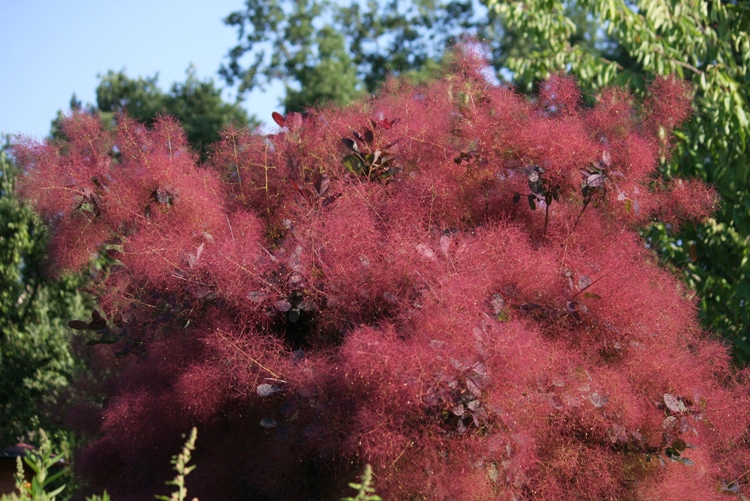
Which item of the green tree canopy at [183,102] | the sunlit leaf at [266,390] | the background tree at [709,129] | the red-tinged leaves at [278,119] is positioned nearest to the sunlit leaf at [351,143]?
the red-tinged leaves at [278,119]

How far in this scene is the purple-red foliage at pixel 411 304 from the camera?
2.82m

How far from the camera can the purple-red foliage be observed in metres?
2.82

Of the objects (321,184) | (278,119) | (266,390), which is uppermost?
(278,119)

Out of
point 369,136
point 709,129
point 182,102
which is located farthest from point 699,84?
point 182,102

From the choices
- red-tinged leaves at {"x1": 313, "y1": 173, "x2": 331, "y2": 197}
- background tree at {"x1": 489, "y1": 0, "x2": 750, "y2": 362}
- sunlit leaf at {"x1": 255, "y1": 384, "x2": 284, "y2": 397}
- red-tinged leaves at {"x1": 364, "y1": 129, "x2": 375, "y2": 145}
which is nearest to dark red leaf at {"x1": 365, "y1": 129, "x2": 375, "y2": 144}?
red-tinged leaves at {"x1": 364, "y1": 129, "x2": 375, "y2": 145}

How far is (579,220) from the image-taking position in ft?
12.3

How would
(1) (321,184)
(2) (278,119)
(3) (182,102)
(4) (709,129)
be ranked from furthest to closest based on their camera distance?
1. (3) (182,102)
2. (4) (709,129)
3. (2) (278,119)
4. (1) (321,184)

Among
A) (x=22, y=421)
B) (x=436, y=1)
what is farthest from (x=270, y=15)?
(x=22, y=421)

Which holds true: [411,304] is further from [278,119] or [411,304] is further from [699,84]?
[699,84]

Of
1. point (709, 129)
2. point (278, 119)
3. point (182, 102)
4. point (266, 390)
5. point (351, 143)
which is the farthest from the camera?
point (182, 102)

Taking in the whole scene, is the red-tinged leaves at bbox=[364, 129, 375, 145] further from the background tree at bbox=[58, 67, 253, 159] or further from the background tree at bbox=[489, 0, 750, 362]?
the background tree at bbox=[58, 67, 253, 159]

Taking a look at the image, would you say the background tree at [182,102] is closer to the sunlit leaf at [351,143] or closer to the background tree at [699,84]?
the background tree at [699,84]

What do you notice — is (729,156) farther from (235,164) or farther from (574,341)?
(235,164)

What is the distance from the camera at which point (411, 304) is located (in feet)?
A: 9.83
